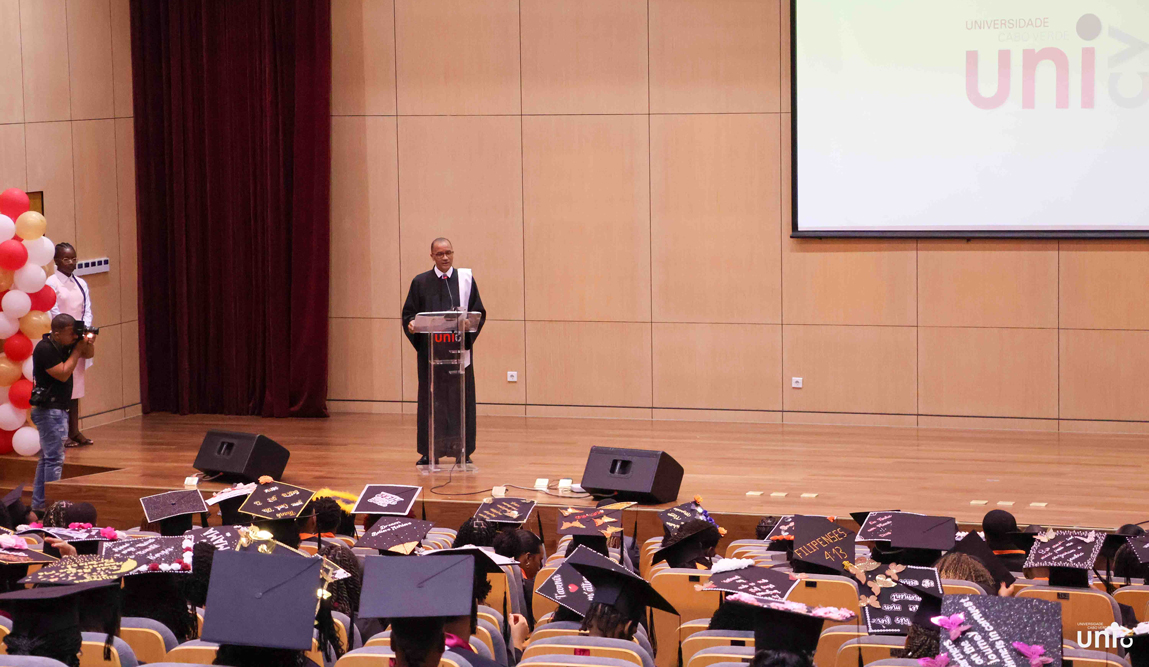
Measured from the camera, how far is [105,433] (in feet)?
30.4

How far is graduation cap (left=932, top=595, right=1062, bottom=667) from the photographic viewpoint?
2.81 meters

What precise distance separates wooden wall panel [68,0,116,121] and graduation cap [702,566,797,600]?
733cm

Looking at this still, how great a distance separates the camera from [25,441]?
26.7 feet

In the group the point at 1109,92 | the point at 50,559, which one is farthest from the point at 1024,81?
the point at 50,559

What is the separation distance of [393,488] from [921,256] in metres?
4.97

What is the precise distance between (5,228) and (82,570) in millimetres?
4679

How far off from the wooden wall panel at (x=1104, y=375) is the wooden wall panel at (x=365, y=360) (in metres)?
5.09

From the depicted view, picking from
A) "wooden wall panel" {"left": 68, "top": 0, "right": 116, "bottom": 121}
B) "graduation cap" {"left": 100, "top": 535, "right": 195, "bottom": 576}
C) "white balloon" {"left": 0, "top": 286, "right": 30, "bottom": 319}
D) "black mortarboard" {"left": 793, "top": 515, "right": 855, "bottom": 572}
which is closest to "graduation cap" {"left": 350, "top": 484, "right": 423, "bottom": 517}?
"graduation cap" {"left": 100, "top": 535, "right": 195, "bottom": 576}

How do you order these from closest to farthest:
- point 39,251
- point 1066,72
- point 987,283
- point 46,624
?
point 46,624 → point 39,251 → point 1066,72 → point 987,283

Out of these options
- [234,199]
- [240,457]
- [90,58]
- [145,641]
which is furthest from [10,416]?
[145,641]

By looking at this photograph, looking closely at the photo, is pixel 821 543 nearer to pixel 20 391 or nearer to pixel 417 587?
pixel 417 587

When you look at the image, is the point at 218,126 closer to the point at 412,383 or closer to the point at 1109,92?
the point at 412,383

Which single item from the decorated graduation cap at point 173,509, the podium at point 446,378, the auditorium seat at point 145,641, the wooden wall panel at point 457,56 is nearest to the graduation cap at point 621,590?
the auditorium seat at point 145,641

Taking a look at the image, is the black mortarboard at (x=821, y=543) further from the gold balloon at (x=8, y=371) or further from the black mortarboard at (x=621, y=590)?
the gold balloon at (x=8, y=371)
